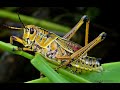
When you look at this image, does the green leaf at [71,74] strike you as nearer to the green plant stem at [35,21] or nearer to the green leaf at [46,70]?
the green leaf at [46,70]

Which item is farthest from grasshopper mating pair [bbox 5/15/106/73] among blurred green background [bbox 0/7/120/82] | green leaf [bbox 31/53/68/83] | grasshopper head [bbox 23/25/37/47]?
blurred green background [bbox 0/7/120/82]

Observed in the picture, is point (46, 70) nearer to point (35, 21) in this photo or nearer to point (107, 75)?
point (107, 75)

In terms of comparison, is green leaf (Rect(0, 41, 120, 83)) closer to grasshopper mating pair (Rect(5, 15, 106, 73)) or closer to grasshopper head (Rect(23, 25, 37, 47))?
grasshopper mating pair (Rect(5, 15, 106, 73))

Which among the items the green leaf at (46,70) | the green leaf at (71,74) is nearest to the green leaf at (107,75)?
the green leaf at (71,74)

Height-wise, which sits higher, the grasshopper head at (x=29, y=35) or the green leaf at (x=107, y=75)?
the grasshopper head at (x=29, y=35)

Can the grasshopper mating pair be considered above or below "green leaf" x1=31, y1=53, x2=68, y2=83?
above

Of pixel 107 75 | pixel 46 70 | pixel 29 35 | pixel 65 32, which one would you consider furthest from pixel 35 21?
pixel 46 70
